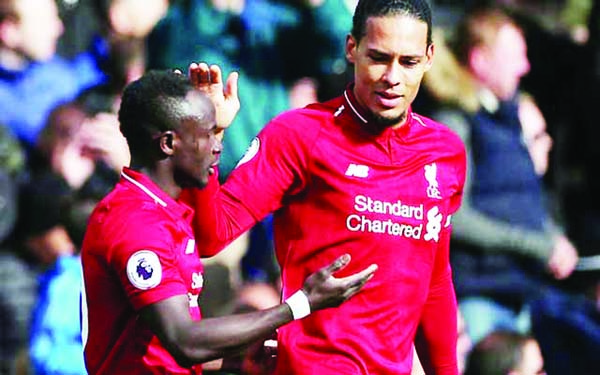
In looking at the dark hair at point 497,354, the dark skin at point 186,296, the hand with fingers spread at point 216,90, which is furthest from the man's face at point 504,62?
the dark skin at point 186,296

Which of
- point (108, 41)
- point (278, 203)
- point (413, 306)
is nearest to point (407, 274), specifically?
point (413, 306)

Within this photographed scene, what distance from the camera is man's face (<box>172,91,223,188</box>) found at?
512cm

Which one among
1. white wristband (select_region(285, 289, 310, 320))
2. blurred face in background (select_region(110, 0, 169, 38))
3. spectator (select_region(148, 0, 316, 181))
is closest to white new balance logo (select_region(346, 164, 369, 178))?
white wristband (select_region(285, 289, 310, 320))

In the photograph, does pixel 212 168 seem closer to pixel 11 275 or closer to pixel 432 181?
pixel 432 181

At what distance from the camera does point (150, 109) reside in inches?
201

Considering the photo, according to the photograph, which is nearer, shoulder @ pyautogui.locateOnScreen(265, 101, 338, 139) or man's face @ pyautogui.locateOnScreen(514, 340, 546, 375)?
shoulder @ pyautogui.locateOnScreen(265, 101, 338, 139)

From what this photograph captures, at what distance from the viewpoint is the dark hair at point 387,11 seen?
5.54 meters

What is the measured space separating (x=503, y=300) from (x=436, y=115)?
1.03 meters

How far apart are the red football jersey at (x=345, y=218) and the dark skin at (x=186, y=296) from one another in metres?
0.21

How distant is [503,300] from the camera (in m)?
8.60

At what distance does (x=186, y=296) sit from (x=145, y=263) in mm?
174

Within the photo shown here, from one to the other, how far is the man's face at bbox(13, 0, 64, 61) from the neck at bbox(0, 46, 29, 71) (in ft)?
0.12

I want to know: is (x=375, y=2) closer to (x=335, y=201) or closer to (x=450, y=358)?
(x=335, y=201)

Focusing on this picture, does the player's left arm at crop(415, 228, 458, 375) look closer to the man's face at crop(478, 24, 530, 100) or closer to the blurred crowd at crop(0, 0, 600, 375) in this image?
the blurred crowd at crop(0, 0, 600, 375)
